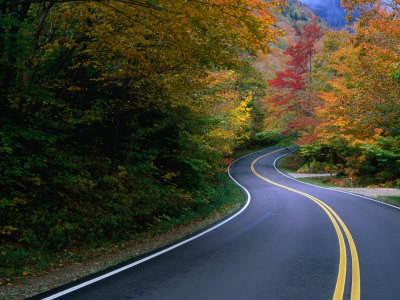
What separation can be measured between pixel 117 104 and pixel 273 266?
7.85 m

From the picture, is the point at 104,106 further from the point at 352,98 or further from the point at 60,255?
the point at 352,98

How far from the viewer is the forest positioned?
628 cm

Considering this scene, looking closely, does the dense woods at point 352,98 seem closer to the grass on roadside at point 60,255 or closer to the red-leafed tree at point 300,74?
the red-leafed tree at point 300,74

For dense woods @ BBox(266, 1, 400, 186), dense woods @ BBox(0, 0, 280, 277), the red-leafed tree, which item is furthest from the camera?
the red-leafed tree

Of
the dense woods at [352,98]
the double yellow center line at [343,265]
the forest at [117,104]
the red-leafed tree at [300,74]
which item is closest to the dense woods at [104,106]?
the forest at [117,104]

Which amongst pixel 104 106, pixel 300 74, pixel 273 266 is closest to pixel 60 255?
pixel 273 266

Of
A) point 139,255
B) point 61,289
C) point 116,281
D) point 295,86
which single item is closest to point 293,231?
point 139,255

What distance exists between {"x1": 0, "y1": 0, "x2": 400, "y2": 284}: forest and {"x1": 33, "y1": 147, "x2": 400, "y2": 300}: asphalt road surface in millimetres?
2160

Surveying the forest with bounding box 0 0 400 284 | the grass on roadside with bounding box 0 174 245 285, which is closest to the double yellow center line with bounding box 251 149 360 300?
the forest with bounding box 0 0 400 284

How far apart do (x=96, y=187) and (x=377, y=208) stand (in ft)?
40.6

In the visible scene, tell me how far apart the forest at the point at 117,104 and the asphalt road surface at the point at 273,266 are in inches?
85.0

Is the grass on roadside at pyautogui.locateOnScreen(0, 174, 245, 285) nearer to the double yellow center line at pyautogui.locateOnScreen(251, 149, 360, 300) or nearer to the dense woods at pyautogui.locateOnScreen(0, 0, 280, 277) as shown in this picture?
the dense woods at pyautogui.locateOnScreen(0, 0, 280, 277)

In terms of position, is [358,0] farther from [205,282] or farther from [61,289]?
[61,289]

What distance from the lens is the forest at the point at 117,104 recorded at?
628 centimetres
